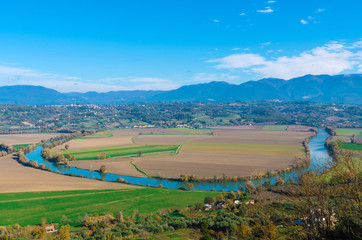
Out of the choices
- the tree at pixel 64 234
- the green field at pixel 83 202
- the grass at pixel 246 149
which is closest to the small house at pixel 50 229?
the tree at pixel 64 234

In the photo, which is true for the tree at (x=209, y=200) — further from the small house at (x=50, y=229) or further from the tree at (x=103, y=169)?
the tree at (x=103, y=169)

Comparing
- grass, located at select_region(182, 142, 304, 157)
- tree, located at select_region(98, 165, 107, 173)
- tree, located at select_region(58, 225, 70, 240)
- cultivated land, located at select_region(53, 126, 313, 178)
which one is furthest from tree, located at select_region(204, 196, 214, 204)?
grass, located at select_region(182, 142, 304, 157)

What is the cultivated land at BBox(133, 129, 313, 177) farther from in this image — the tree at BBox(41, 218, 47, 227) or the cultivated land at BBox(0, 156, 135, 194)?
the tree at BBox(41, 218, 47, 227)

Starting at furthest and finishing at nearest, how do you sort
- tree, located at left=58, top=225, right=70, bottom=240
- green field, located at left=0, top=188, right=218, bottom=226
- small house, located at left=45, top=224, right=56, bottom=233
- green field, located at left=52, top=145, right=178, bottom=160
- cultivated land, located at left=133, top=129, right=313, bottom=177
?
1. green field, located at left=52, top=145, right=178, bottom=160
2. cultivated land, located at left=133, top=129, right=313, bottom=177
3. green field, located at left=0, top=188, right=218, bottom=226
4. small house, located at left=45, top=224, right=56, bottom=233
5. tree, located at left=58, top=225, right=70, bottom=240

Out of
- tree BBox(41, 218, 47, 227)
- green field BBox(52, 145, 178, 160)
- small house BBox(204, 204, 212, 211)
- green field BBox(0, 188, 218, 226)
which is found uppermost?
green field BBox(52, 145, 178, 160)

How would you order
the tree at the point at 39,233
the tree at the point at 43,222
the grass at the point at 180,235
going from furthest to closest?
the tree at the point at 43,222 → the tree at the point at 39,233 → the grass at the point at 180,235

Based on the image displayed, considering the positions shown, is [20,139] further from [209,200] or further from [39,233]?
[209,200]
